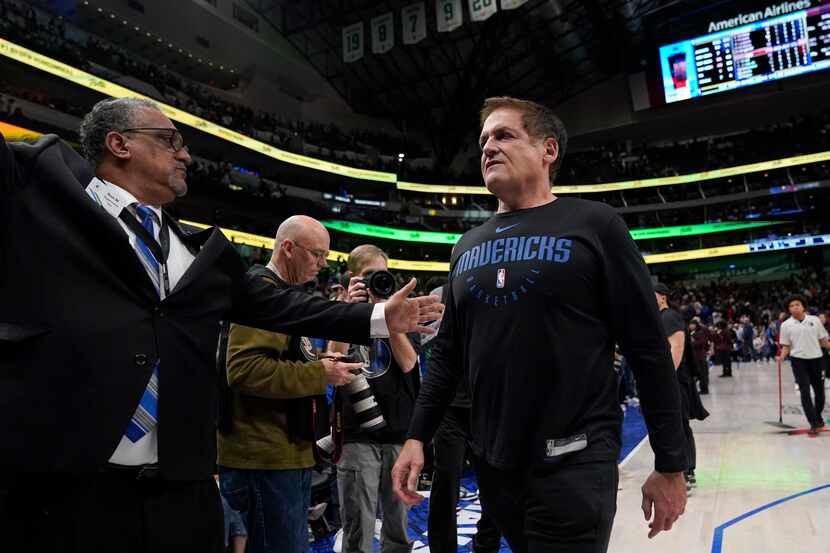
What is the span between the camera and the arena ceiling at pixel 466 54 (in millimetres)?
25703

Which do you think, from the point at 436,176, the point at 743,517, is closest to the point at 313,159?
the point at 436,176

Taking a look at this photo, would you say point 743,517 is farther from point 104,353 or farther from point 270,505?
point 104,353

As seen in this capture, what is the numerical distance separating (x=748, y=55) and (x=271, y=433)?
105ft

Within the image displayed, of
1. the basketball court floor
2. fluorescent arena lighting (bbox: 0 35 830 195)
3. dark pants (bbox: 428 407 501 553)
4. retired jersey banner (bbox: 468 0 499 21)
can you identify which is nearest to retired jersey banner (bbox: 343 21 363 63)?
retired jersey banner (bbox: 468 0 499 21)

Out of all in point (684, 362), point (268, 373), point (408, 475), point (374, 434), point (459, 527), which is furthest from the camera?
point (684, 362)

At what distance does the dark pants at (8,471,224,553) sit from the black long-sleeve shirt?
829mm

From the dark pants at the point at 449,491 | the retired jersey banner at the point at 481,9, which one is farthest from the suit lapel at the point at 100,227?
the retired jersey banner at the point at 481,9

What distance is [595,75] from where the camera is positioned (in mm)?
34469

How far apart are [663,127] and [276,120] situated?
2279 cm

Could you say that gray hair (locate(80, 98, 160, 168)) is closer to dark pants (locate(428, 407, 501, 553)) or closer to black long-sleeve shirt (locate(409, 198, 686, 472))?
black long-sleeve shirt (locate(409, 198, 686, 472))

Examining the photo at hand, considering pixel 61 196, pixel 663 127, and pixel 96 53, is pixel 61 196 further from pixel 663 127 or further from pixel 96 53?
pixel 663 127

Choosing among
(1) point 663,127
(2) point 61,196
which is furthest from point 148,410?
(1) point 663,127

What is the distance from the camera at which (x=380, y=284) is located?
2.63 m

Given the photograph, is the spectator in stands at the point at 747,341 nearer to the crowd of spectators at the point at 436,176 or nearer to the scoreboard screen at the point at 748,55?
the scoreboard screen at the point at 748,55
